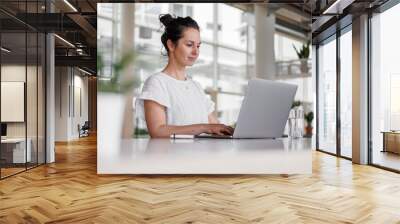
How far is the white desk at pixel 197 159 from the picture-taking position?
18.8 feet

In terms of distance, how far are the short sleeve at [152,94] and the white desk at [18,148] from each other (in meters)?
1.85

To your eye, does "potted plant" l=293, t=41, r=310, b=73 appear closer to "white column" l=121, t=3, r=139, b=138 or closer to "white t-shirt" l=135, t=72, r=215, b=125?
"white t-shirt" l=135, t=72, r=215, b=125

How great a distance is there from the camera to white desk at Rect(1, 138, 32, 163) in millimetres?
5812

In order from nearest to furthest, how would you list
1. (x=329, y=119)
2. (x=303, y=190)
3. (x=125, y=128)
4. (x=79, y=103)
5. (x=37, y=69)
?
(x=303, y=190), (x=125, y=128), (x=37, y=69), (x=329, y=119), (x=79, y=103)

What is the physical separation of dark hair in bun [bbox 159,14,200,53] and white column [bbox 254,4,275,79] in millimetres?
876

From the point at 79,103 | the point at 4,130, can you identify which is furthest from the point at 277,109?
the point at 79,103

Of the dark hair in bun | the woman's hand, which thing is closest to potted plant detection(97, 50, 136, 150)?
the dark hair in bun

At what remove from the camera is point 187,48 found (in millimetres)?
5801

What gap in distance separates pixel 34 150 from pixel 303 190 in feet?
14.6

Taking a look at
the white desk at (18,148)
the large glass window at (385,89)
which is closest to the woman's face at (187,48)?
the white desk at (18,148)

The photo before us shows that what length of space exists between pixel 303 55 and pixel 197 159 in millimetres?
2087

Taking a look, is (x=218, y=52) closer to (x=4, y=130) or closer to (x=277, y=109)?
(x=277, y=109)

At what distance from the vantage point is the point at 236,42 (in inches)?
235

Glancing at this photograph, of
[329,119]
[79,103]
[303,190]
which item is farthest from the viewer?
[79,103]
